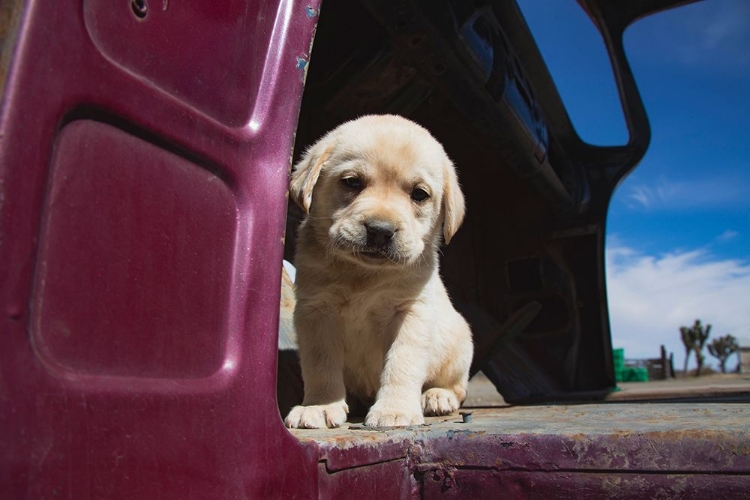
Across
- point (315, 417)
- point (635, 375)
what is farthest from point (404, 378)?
point (635, 375)

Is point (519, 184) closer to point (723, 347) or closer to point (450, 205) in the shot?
point (450, 205)

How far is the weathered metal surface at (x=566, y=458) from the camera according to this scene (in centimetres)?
129

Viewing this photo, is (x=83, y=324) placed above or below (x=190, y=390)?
above

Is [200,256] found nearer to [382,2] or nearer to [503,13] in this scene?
[382,2]

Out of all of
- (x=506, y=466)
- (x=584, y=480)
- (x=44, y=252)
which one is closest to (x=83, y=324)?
(x=44, y=252)

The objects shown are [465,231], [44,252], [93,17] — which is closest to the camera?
[44,252]

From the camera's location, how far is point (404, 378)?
2404 mm

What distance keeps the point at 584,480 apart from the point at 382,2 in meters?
2.25

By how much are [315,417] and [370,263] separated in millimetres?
667

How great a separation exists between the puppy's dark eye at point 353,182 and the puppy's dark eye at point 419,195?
9.6 inches

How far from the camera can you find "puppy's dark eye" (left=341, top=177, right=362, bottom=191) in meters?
2.65

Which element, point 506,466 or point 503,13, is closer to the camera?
point 506,466

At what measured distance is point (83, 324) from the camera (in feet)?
3.10

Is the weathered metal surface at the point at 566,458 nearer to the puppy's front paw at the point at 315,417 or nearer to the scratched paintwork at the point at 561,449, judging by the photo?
the scratched paintwork at the point at 561,449
